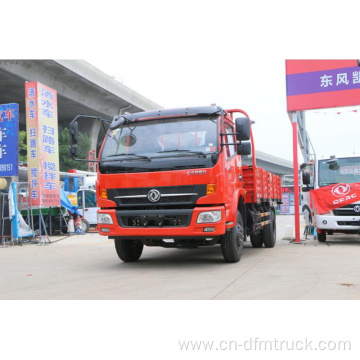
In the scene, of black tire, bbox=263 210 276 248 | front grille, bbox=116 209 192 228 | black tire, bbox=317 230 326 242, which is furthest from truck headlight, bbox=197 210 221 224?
black tire, bbox=317 230 326 242

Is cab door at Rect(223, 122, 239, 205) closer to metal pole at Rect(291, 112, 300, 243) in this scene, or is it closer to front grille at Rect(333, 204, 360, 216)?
front grille at Rect(333, 204, 360, 216)

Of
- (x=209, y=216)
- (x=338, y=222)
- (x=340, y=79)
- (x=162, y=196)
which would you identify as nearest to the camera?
(x=209, y=216)

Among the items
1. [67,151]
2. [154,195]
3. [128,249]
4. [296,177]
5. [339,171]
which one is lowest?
[128,249]

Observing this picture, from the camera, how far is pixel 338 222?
11047 millimetres

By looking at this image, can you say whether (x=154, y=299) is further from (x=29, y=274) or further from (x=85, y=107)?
(x=85, y=107)

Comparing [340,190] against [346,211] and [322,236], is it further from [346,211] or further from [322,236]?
[322,236]

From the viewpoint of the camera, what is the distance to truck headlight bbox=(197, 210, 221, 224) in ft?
21.8

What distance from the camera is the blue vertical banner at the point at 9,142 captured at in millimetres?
13742

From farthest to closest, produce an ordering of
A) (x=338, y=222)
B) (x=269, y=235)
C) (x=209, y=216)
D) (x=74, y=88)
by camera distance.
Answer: (x=74, y=88) → (x=338, y=222) → (x=269, y=235) → (x=209, y=216)

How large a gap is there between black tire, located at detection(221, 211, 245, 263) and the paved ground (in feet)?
0.60

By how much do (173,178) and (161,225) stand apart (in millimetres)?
765

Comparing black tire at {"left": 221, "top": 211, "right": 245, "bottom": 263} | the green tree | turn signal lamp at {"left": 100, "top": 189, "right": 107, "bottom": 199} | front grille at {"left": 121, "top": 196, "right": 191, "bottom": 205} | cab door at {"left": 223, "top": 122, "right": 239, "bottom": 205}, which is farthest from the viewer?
the green tree

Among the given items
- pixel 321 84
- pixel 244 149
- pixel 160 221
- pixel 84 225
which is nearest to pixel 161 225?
pixel 160 221

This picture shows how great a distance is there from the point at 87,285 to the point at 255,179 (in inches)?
167
